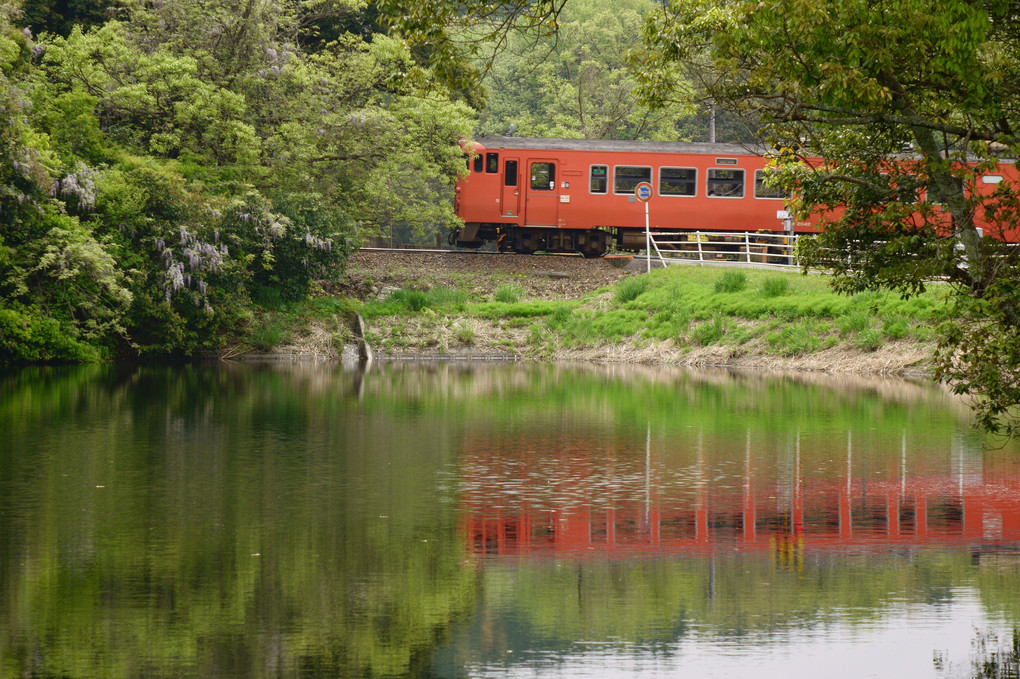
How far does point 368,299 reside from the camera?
129 ft

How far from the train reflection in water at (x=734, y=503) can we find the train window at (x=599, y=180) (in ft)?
83.6

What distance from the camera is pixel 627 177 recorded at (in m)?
42.0

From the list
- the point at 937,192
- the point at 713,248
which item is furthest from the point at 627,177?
the point at 937,192

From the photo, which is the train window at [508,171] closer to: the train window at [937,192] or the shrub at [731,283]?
the shrub at [731,283]

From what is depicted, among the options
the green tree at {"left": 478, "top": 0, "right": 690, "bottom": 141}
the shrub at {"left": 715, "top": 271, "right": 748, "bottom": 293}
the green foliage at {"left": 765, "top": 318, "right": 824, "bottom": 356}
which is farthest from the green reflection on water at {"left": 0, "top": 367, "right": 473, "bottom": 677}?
the green tree at {"left": 478, "top": 0, "right": 690, "bottom": 141}

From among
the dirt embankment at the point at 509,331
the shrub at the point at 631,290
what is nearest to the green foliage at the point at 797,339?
the dirt embankment at the point at 509,331

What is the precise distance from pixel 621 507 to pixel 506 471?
2.81 meters

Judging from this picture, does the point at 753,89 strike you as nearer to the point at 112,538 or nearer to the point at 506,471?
the point at 506,471

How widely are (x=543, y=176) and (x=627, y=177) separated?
2609 millimetres

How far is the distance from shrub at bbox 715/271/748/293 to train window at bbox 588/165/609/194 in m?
6.08

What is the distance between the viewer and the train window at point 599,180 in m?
41.8

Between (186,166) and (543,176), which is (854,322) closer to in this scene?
(543,176)

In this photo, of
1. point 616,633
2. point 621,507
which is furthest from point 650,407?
point 616,633

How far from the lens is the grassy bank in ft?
112
